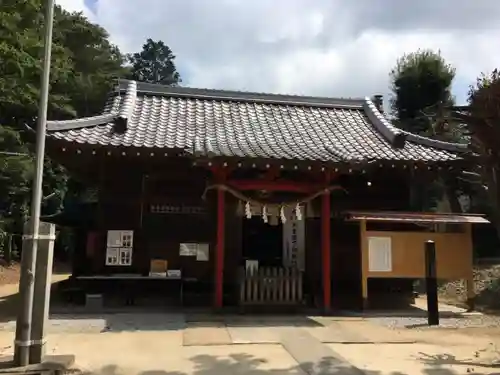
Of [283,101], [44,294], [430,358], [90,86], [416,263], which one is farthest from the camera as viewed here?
[90,86]

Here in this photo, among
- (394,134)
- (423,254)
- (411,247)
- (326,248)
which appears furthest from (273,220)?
(394,134)

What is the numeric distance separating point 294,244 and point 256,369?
661 centimetres

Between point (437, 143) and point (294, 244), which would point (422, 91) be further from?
point (294, 244)

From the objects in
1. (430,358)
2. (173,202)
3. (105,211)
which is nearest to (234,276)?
(173,202)

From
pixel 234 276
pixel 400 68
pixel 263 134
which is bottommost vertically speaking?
pixel 234 276

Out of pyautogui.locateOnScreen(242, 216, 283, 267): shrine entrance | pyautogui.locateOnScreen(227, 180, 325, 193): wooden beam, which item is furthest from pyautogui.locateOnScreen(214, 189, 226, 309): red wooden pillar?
pyautogui.locateOnScreen(242, 216, 283, 267): shrine entrance

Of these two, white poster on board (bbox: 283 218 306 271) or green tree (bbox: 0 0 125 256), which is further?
green tree (bbox: 0 0 125 256)

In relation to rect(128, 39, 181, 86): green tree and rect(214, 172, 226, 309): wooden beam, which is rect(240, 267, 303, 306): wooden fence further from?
rect(128, 39, 181, 86): green tree

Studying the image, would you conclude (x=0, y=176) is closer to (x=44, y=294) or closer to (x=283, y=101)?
(x=283, y=101)

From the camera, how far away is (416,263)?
10758 mm

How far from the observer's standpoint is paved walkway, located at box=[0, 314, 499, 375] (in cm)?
583

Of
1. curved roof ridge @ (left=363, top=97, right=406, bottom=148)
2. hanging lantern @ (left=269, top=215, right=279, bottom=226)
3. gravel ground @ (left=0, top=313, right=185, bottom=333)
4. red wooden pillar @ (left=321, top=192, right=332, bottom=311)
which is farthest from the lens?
curved roof ridge @ (left=363, top=97, right=406, bottom=148)

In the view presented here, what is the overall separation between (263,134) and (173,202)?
116 inches

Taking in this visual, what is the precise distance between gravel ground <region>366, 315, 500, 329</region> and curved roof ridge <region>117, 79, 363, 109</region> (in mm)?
7437
